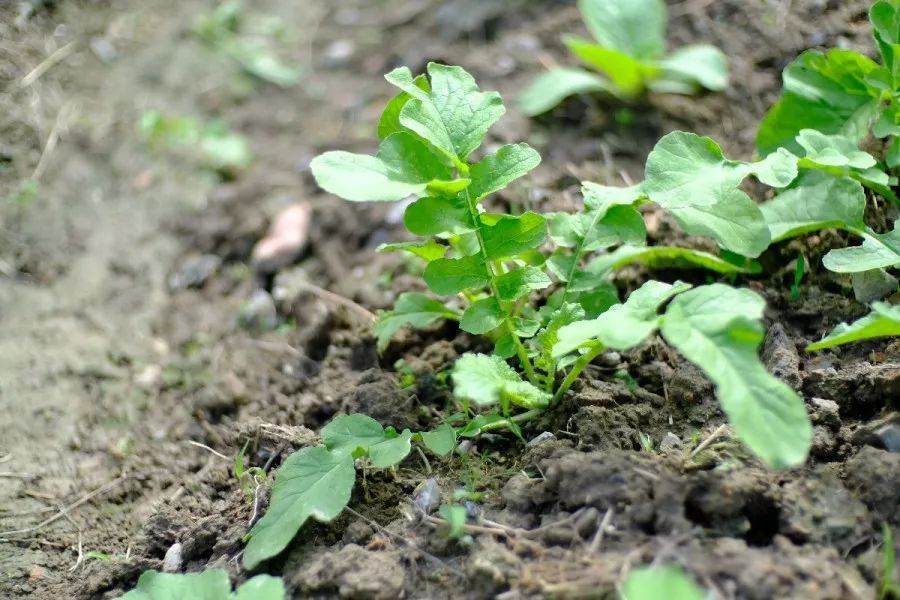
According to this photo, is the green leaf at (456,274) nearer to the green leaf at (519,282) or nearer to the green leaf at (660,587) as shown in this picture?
the green leaf at (519,282)

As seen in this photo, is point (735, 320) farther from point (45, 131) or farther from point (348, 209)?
point (45, 131)

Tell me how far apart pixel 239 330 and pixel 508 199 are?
3.12 ft

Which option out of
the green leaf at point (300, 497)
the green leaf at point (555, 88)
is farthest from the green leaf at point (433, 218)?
the green leaf at point (555, 88)

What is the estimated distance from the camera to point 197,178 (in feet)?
10.0

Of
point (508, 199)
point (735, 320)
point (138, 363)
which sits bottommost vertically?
point (138, 363)

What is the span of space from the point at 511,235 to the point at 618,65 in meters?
1.20

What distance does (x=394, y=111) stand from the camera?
1.89m

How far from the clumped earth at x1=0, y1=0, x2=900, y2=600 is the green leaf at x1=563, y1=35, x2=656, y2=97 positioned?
0.11 meters

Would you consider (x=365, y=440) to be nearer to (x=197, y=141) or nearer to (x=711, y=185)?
(x=711, y=185)

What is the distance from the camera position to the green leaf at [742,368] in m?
1.29

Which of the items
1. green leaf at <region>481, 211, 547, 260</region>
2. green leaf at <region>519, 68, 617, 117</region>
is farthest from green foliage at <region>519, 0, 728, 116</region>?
green leaf at <region>481, 211, 547, 260</region>

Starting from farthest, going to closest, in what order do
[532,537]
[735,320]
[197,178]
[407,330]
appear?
[197,178] < [407,330] < [532,537] < [735,320]

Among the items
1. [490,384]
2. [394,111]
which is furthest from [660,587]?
[394,111]

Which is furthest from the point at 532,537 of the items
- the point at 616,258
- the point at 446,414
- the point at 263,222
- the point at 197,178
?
the point at 197,178
